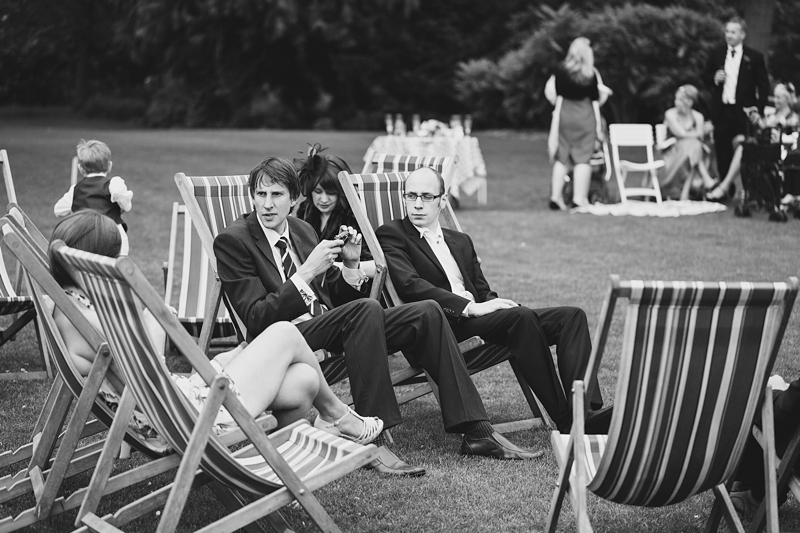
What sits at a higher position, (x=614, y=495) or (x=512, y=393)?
(x=614, y=495)

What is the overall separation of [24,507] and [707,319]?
2.38 metres

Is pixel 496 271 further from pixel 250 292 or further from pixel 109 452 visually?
pixel 109 452

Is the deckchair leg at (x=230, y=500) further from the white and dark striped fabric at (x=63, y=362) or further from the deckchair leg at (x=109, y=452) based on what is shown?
the deckchair leg at (x=109, y=452)

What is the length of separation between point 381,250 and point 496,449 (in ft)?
3.76

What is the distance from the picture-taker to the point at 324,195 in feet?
16.2

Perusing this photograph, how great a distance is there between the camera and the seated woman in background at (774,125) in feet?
34.2

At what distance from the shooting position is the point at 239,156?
57.9ft

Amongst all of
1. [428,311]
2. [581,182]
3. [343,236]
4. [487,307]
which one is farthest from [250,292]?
[581,182]

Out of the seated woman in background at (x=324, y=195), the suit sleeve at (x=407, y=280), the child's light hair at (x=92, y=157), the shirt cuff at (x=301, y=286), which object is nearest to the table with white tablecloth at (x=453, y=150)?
the child's light hair at (x=92, y=157)

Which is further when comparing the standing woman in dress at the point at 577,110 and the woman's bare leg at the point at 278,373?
the standing woman in dress at the point at 577,110

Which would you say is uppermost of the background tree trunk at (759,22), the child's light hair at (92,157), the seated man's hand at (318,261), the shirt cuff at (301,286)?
the background tree trunk at (759,22)

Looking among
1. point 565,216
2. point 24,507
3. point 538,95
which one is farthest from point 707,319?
point 538,95

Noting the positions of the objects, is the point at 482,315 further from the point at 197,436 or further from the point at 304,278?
the point at 197,436

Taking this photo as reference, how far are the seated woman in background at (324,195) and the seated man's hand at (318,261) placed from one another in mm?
874
